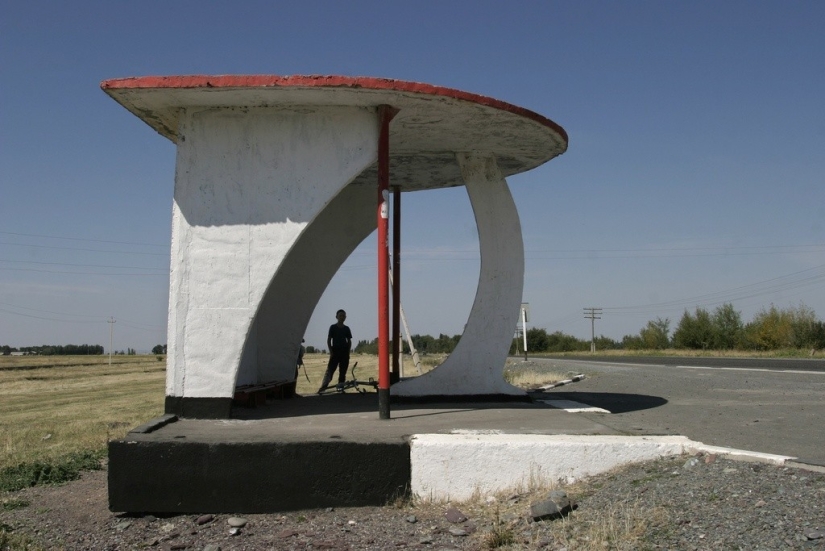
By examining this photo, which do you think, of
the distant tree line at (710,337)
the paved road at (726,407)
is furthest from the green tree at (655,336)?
the paved road at (726,407)

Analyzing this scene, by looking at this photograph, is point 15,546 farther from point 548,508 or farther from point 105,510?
point 548,508

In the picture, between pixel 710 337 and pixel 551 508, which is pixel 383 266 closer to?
pixel 551 508

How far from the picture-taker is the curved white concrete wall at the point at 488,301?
1177 cm

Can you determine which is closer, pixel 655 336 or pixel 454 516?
pixel 454 516

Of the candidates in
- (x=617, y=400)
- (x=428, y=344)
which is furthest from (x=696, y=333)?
(x=617, y=400)

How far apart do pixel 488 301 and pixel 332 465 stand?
478 cm

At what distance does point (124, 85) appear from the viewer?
8.71 metres

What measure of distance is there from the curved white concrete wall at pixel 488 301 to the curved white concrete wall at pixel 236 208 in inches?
118

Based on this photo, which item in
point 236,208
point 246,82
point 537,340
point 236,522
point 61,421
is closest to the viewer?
point 236,522

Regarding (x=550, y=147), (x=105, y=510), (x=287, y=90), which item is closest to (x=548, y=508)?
(x=105, y=510)

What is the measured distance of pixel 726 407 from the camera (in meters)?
13.8

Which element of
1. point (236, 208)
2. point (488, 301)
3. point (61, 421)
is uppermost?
point (236, 208)

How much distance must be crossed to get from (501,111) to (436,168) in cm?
303

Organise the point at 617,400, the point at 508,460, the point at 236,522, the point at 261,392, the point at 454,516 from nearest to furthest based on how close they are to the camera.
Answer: the point at 454,516 < the point at 236,522 < the point at 508,460 < the point at 261,392 < the point at 617,400
